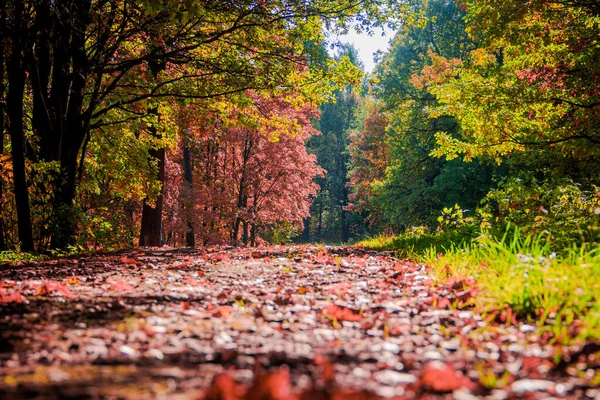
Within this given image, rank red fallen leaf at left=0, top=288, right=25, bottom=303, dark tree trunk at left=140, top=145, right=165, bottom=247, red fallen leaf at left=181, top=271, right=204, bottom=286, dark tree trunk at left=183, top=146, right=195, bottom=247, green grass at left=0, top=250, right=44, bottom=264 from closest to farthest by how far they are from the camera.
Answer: red fallen leaf at left=0, top=288, right=25, bottom=303 < red fallen leaf at left=181, top=271, right=204, bottom=286 < green grass at left=0, top=250, right=44, bottom=264 < dark tree trunk at left=140, top=145, right=165, bottom=247 < dark tree trunk at left=183, top=146, right=195, bottom=247

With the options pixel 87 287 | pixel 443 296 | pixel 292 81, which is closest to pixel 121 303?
pixel 87 287

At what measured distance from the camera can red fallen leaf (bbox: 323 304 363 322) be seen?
2723 millimetres

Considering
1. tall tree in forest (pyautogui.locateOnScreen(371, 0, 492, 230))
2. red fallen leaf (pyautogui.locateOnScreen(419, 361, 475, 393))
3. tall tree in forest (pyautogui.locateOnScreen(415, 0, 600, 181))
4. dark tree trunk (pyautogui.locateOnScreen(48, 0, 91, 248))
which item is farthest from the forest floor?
tall tree in forest (pyautogui.locateOnScreen(371, 0, 492, 230))

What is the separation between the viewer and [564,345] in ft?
6.95

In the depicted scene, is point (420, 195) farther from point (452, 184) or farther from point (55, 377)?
point (55, 377)

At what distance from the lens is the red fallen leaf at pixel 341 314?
272 cm

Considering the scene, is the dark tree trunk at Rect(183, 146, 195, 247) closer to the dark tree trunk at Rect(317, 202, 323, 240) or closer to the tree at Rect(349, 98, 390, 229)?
the tree at Rect(349, 98, 390, 229)

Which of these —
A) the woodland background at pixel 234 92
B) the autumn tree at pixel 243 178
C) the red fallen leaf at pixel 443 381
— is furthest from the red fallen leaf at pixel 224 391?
the autumn tree at pixel 243 178

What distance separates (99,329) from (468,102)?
27.2ft

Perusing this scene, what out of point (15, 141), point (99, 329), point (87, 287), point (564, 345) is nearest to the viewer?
point (564, 345)

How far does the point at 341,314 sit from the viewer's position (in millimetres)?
2742

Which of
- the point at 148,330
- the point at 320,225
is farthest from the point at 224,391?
the point at 320,225

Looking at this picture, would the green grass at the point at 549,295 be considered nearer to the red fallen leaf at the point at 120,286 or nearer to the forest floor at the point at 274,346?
the forest floor at the point at 274,346

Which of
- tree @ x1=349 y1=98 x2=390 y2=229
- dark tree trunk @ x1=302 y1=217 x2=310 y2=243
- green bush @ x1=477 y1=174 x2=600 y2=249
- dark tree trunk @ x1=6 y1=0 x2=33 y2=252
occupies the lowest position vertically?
dark tree trunk @ x1=302 y1=217 x2=310 y2=243
